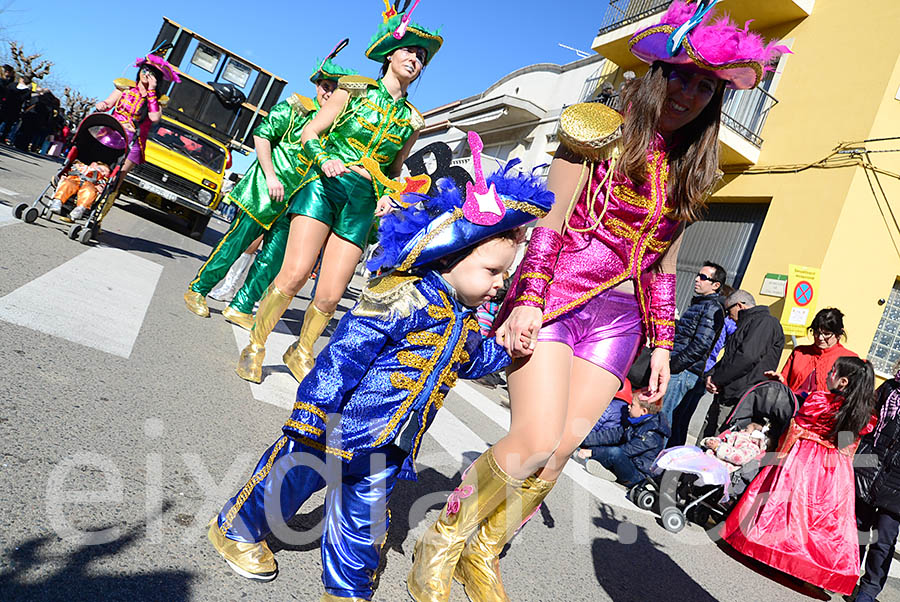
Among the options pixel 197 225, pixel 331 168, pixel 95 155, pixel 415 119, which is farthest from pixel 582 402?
pixel 197 225

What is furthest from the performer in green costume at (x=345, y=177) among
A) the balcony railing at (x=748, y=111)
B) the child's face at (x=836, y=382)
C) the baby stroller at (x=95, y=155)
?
the balcony railing at (x=748, y=111)

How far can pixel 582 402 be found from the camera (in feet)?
7.82

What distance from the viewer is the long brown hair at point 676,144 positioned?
7.77 feet

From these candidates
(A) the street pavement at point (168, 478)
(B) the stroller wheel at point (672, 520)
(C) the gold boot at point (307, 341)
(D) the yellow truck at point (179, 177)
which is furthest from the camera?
(D) the yellow truck at point (179, 177)

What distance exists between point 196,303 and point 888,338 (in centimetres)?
1019

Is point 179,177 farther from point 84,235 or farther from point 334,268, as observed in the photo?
point 334,268

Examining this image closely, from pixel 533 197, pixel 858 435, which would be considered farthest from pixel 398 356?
pixel 858 435

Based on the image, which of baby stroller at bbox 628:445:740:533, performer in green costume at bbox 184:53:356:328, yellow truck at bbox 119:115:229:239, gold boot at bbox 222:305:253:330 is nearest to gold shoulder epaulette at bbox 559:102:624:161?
performer in green costume at bbox 184:53:356:328

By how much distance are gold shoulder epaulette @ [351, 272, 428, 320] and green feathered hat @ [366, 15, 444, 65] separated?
83.1 inches

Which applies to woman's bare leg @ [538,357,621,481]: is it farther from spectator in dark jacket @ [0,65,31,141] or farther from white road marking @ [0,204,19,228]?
spectator in dark jacket @ [0,65,31,141]

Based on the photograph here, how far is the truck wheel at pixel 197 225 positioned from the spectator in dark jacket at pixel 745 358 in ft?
34.1

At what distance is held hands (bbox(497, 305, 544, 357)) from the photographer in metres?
2.16

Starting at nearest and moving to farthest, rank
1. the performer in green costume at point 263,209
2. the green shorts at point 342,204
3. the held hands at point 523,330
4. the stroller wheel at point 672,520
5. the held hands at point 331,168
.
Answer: the held hands at point 523,330
the held hands at point 331,168
the green shorts at point 342,204
the stroller wheel at point 672,520
the performer in green costume at point 263,209

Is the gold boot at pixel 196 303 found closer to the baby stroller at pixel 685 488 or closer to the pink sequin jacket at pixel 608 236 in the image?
the pink sequin jacket at pixel 608 236
